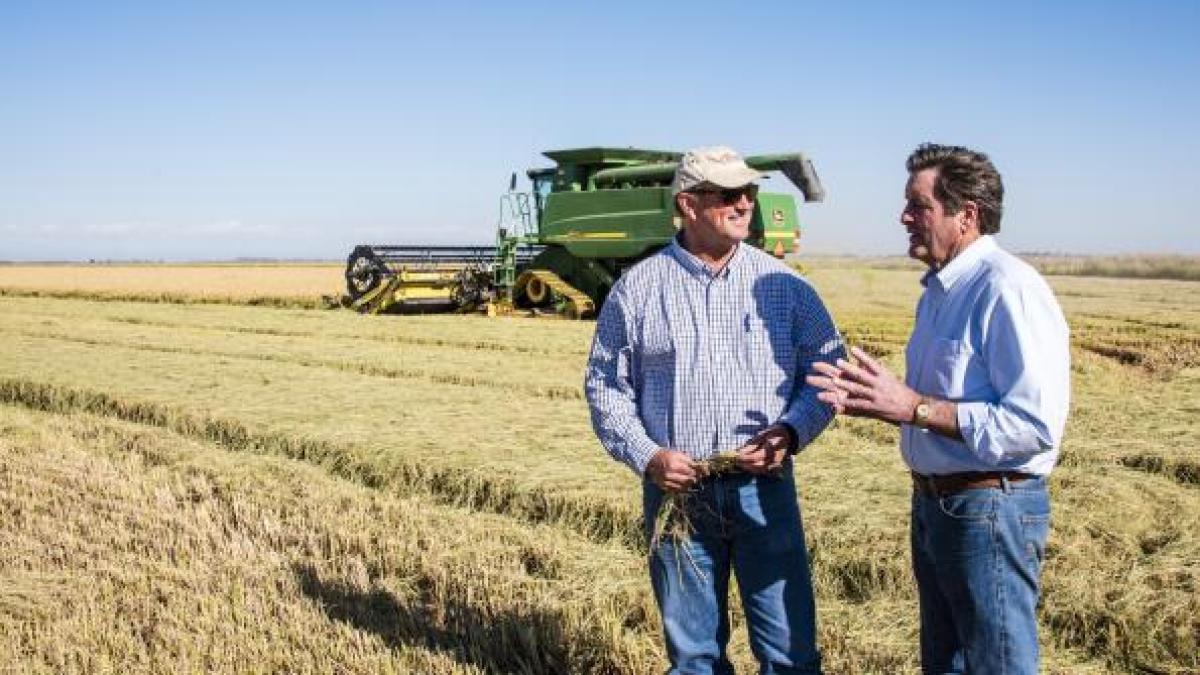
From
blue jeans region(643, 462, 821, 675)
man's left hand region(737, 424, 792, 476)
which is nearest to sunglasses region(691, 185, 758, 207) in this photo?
A: man's left hand region(737, 424, 792, 476)

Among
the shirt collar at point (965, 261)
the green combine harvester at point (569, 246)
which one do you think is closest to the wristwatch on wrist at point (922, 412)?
the shirt collar at point (965, 261)

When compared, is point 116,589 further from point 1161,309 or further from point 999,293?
point 1161,309

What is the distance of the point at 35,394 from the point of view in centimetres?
1048

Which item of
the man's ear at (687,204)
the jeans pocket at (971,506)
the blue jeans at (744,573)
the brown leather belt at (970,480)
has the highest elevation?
the man's ear at (687,204)

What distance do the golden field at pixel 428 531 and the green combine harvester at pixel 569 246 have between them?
23.8ft

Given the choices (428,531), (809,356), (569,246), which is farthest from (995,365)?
(569,246)

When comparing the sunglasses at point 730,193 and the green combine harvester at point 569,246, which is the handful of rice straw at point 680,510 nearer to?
the sunglasses at point 730,193

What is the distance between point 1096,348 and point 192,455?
10891mm

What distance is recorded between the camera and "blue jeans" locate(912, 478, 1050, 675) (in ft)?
8.25

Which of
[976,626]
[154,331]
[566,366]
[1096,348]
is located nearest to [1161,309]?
[1096,348]

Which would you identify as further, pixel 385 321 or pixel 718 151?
pixel 385 321

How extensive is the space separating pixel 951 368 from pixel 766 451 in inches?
21.0

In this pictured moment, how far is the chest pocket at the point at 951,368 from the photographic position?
100 inches

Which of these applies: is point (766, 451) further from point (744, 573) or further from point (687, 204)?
point (687, 204)
